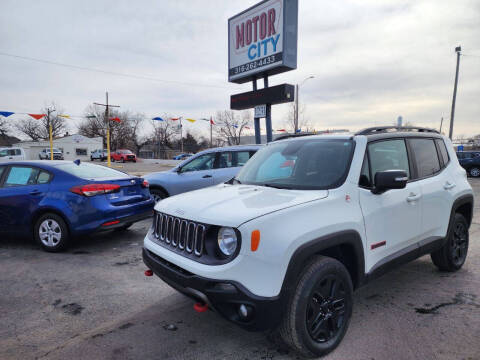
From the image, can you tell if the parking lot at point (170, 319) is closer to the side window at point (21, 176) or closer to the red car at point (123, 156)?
the side window at point (21, 176)

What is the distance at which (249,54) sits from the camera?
14.0m

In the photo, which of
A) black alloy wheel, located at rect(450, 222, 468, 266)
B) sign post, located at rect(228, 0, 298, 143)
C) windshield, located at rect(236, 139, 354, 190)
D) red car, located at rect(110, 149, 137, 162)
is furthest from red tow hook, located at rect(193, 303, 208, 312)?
red car, located at rect(110, 149, 137, 162)

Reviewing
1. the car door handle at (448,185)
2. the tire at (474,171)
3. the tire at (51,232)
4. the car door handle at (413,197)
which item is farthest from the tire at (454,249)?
the tire at (474,171)

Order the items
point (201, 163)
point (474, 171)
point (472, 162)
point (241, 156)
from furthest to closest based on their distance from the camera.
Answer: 1. point (474, 171)
2. point (472, 162)
3. point (201, 163)
4. point (241, 156)

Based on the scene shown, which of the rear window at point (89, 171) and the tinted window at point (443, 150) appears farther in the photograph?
the rear window at point (89, 171)

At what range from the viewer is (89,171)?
543cm

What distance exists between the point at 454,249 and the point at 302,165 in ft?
8.09

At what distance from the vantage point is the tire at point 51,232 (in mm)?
4883

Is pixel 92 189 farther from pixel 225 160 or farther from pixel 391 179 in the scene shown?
pixel 391 179

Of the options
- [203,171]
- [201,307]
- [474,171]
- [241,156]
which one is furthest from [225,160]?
[474,171]

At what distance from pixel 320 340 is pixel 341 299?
0.35 m

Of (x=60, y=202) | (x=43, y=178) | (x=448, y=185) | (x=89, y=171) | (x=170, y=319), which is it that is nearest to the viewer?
(x=170, y=319)

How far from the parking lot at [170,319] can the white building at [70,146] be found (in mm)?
62300

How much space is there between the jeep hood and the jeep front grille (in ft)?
0.19
